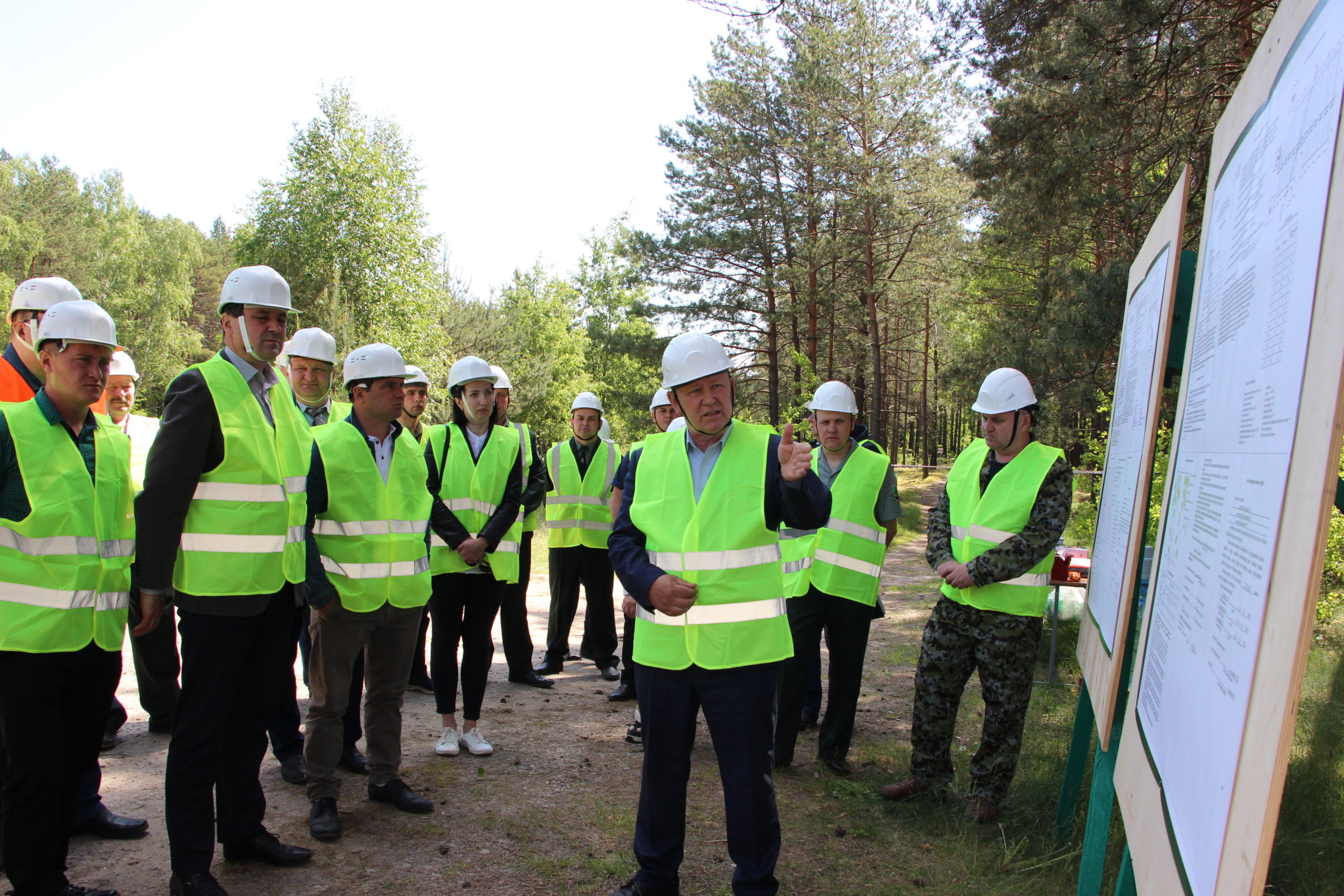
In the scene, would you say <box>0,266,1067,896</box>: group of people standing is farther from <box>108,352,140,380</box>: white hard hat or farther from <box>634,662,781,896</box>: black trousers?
<box>108,352,140,380</box>: white hard hat

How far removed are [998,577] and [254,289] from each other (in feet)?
12.1

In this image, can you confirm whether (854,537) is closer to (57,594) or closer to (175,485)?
(175,485)

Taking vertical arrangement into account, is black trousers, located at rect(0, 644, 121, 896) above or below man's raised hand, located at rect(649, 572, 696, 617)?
below

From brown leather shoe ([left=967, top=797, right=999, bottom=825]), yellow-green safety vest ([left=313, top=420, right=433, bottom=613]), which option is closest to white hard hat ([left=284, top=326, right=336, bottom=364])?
yellow-green safety vest ([left=313, top=420, right=433, bottom=613])

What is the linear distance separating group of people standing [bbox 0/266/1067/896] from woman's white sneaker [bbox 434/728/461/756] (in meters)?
0.52

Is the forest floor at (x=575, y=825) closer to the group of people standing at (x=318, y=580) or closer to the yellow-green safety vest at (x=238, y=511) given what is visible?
the group of people standing at (x=318, y=580)

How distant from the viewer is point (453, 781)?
15.9ft

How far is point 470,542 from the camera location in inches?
199

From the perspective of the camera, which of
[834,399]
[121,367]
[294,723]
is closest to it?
[294,723]

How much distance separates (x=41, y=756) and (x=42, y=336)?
1577 millimetres

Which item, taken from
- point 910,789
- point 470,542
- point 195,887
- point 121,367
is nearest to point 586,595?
point 470,542

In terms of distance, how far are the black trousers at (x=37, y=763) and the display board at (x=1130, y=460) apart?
3.74 meters

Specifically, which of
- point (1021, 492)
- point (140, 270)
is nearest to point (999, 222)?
point (1021, 492)

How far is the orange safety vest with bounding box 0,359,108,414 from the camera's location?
155 inches
